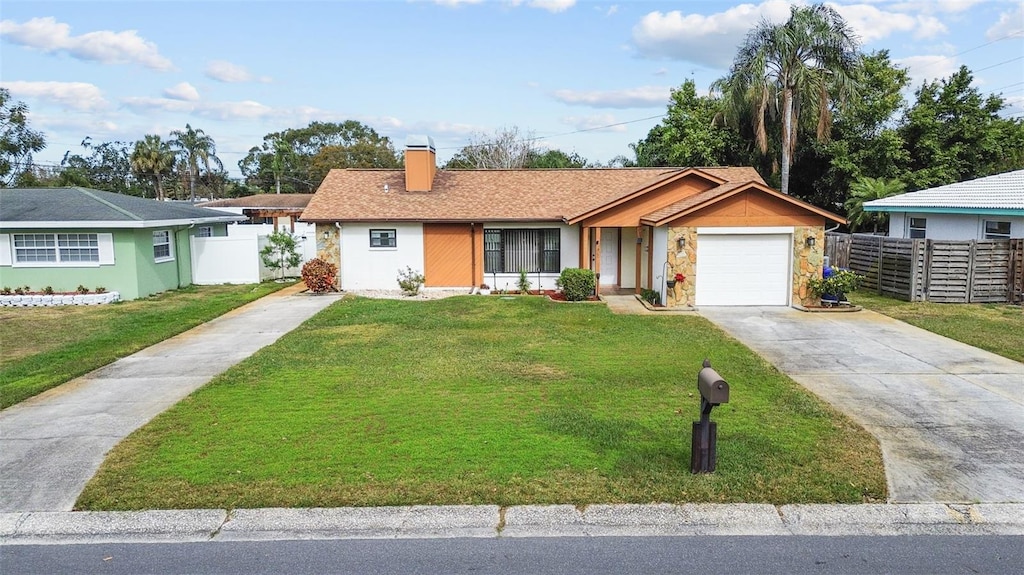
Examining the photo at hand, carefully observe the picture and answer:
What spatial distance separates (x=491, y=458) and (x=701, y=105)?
1205 inches

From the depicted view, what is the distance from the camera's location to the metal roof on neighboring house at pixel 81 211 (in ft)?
63.6

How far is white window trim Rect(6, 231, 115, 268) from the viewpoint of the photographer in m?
19.9

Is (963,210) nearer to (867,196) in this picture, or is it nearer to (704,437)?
(867,196)

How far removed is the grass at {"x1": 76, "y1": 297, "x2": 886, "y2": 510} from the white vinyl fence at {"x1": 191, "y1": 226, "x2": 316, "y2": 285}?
41.1ft

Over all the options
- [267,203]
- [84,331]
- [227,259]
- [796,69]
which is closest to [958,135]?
[796,69]

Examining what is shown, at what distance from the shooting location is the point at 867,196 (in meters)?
27.8

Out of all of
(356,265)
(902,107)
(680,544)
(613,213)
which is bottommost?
(680,544)

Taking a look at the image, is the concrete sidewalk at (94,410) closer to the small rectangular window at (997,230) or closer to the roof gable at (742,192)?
the roof gable at (742,192)

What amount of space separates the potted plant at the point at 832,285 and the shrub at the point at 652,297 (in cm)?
366

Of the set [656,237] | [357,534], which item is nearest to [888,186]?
[656,237]

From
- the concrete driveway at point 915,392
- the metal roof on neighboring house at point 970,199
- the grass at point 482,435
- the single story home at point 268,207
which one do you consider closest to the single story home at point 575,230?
the concrete driveway at point 915,392

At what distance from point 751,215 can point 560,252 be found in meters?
5.95

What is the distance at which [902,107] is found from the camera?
104 ft

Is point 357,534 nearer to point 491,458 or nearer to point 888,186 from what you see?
point 491,458
